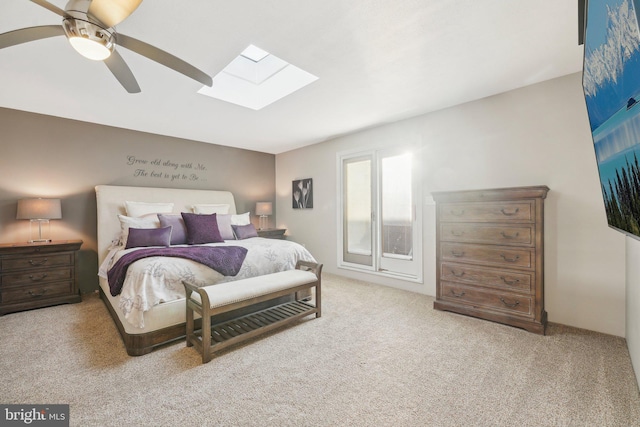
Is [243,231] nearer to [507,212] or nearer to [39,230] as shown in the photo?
[39,230]

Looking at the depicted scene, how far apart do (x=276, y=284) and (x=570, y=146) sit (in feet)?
9.69

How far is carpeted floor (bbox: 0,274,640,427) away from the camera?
1.47 m

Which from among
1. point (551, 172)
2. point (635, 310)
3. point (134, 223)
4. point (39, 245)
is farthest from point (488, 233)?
point (39, 245)

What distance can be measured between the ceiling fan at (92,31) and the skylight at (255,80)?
1197 mm

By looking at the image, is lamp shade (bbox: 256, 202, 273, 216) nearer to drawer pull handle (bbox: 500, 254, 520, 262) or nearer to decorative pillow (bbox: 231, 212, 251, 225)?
decorative pillow (bbox: 231, 212, 251, 225)

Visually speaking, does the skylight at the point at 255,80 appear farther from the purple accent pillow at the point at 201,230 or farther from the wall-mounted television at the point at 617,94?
the wall-mounted television at the point at 617,94

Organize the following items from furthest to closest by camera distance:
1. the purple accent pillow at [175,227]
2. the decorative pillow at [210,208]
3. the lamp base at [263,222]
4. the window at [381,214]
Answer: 1. the lamp base at [263,222]
2. the decorative pillow at [210,208]
3. the window at [381,214]
4. the purple accent pillow at [175,227]

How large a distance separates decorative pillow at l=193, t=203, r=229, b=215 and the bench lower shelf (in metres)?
2.15

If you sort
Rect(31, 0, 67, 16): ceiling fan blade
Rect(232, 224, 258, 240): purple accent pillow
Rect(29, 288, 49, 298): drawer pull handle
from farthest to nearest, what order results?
Rect(232, 224, 258, 240): purple accent pillow < Rect(29, 288, 49, 298): drawer pull handle < Rect(31, 0, 67, 16): ceiling fan blade

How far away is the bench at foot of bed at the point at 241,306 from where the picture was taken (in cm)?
203

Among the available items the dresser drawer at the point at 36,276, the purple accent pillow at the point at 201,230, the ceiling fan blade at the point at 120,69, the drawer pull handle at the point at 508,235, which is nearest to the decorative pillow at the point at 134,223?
the purple accent pillow at the point at 201,230

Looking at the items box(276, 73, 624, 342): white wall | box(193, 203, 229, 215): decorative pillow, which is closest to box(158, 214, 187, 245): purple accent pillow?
box(193, 203, 229, 215): decorative pillow

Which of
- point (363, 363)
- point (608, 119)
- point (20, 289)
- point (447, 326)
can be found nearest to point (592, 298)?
point (447, 326)

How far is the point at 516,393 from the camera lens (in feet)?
5.37
